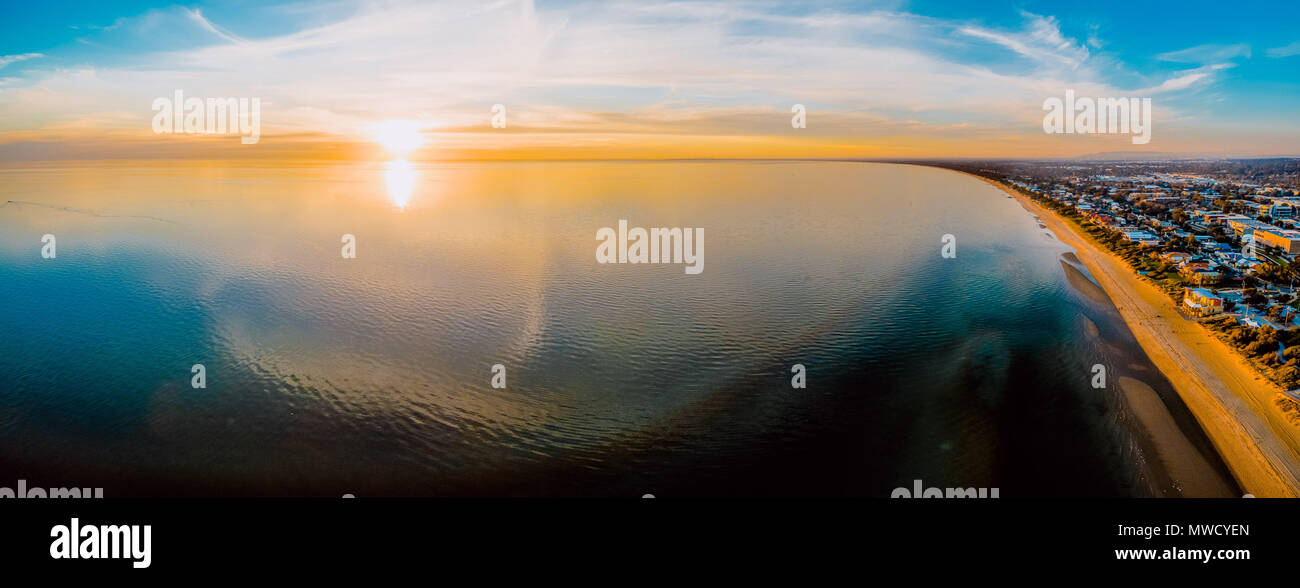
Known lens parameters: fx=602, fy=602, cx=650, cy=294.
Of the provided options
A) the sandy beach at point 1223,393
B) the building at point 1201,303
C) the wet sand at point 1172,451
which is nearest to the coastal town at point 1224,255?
the building at point 1201,303

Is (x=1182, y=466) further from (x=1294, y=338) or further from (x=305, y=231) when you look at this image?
(x=305, y=231)

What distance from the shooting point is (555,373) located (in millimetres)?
16609

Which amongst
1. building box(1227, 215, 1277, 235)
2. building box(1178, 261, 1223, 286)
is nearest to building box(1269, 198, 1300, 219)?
building box(1227, 215, 1277, 235)

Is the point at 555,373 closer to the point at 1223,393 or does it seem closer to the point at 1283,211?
the point at 1223,393

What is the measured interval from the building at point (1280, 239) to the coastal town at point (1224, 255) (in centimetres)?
6

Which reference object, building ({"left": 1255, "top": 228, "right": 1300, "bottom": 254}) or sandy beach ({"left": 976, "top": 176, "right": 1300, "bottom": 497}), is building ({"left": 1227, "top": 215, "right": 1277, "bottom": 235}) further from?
sandy beach ({"left": 976, "top": 176, "right": 1300, "bottom": 497})

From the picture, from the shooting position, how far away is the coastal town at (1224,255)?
1745cm

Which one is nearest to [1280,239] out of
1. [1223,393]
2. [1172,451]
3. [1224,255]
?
[1224,255]

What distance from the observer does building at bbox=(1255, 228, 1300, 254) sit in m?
32.1

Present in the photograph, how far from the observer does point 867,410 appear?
47.8ft

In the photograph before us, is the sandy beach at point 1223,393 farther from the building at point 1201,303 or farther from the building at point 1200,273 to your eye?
the building at point 1200,273

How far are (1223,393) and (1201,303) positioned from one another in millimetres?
9059

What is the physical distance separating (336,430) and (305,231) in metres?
30.2
